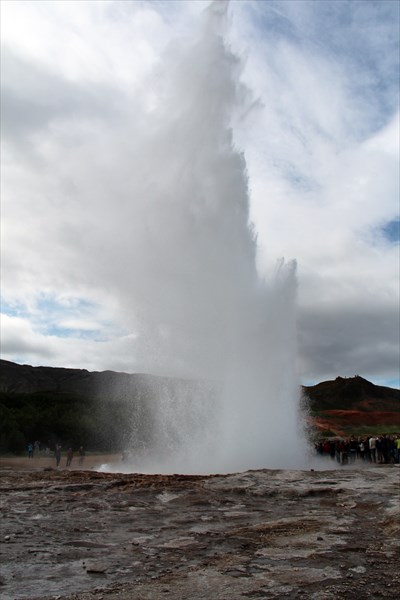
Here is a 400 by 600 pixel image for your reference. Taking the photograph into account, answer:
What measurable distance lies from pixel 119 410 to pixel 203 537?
3898cm

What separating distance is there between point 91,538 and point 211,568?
8.66 ft

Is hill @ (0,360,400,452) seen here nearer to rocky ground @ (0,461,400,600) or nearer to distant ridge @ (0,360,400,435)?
distant ridge @ (0,360,400,435)

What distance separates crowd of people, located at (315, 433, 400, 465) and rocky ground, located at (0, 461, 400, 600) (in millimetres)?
5617

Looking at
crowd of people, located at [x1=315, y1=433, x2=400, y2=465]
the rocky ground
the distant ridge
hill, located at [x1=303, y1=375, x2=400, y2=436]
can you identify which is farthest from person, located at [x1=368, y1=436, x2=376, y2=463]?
the distant ridge

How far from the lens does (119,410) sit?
45875mm

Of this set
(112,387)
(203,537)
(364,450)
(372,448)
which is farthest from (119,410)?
(112,387)

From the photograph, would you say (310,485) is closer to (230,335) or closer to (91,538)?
(91,538)

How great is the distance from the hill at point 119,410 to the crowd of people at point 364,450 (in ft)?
6.61

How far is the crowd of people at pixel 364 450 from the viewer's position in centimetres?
1928

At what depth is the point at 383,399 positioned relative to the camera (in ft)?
322

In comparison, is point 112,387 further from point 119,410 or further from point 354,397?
point 119,410

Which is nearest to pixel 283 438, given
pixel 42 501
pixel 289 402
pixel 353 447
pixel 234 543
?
pixel 289 402

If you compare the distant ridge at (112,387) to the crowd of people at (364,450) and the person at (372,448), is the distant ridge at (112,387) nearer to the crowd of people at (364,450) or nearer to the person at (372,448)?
the crowd of people at (364,450)

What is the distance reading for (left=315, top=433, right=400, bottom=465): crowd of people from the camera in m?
19.3
